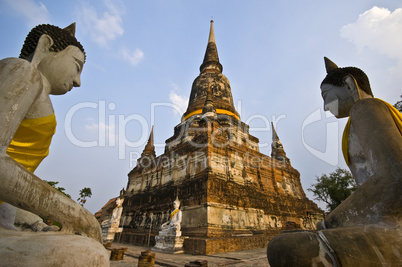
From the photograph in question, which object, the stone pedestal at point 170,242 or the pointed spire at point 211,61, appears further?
the pointed spire at point 211,61

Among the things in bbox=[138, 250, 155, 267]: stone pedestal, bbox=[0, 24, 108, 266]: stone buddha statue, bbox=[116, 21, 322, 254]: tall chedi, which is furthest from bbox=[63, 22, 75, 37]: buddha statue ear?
bbox=[116, 21, 322, 254]: tall chedi

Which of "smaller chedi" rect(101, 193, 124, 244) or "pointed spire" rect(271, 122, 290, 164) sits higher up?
"pointed spire" rect(271, 122, 290, 164)

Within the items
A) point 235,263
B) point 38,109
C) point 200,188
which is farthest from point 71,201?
point 200,188

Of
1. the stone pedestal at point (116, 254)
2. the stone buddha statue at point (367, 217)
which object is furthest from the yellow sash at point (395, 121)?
the stone pedestal at point (116, 254)

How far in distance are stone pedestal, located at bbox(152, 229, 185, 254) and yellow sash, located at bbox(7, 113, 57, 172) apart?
7165 millimetres

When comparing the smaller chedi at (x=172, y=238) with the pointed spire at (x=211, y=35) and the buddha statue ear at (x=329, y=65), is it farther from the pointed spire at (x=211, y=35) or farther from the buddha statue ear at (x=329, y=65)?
the pointed spire at (x=211, y=35)

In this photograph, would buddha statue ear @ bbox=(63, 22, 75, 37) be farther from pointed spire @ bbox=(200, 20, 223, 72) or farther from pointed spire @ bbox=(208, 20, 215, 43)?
pointed spire @ bbox=(208, 20, 215, 43)

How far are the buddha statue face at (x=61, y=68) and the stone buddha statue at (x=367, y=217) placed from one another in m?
2.38

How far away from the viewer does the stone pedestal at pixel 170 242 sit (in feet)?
25.4

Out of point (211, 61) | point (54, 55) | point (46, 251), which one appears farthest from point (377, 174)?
point (211, 61)

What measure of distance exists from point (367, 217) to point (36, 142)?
279 centimetres

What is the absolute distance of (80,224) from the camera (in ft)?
4.65

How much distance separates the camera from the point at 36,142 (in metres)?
1.77

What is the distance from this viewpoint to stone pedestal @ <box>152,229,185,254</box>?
7736mm
